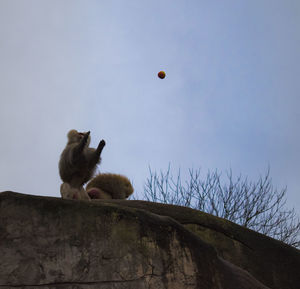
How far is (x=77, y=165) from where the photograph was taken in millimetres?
5152

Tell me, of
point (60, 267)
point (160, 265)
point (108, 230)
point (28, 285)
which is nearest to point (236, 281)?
point (160, 265)

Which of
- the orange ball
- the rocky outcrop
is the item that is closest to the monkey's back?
the rocky outcrop

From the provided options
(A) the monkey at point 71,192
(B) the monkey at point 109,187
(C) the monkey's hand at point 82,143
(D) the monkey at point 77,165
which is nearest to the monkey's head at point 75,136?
(D) the monkey at point 77,165

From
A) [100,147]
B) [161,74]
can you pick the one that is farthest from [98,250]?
[161,74]

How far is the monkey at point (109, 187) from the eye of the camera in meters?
6.18

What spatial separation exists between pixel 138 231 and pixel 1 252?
1104 mm

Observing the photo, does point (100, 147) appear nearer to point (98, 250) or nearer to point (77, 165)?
point (77, 165)

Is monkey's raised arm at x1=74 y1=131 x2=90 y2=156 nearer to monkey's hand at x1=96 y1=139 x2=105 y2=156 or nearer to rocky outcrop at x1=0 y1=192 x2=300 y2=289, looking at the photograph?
monkey's hand at x1=96 y1=139 x2=105 y2=156

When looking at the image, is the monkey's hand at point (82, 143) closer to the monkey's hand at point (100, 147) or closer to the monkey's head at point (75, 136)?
the monkey's hand at point (100, 147)

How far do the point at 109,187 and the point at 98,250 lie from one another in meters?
3.07

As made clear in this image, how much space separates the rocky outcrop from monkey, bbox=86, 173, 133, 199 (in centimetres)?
268

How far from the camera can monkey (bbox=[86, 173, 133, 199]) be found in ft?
20.3

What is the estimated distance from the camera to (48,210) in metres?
3.20

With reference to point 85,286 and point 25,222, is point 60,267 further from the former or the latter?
point 25,222
